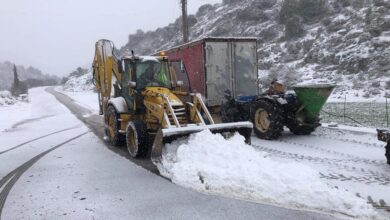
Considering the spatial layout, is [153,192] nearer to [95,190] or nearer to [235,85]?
[95,190]

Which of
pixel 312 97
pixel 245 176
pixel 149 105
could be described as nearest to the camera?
pixel 245 176

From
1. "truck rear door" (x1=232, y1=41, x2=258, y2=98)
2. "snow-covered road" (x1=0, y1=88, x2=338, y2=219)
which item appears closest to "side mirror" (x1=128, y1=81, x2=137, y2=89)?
"snow-covered road" (x1=0, y1=88, x2=338, y2=219)

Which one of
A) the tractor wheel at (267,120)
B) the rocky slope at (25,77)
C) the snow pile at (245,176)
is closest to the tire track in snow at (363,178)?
the snow pile at (245,176)

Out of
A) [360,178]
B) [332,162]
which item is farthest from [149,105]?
[360,178]

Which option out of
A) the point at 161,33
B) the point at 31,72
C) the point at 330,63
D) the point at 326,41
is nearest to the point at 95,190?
the point at 330,63

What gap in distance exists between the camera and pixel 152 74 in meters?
10.6

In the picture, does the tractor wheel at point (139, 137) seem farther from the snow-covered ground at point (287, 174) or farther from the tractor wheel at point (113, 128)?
the snow-covered ground at point (287, 174)

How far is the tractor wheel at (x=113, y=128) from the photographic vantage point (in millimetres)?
10911

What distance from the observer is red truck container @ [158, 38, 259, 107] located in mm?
13055

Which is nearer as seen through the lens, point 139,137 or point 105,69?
point 139,137

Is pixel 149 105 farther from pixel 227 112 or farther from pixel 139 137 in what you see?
pixel 227 112

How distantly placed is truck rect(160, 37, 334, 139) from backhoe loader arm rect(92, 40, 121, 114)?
2.62 meters

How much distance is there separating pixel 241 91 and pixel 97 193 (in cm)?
749

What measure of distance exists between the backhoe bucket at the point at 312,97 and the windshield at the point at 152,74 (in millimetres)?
3393
